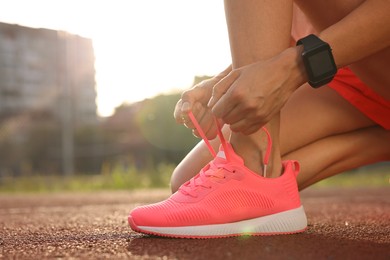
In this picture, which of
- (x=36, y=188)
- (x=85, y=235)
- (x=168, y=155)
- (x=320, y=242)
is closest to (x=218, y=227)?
(x=320, y=242)

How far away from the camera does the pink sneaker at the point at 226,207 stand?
1.46m

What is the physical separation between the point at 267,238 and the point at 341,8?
0.62 m

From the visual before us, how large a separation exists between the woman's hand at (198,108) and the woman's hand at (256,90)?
253 millimetres

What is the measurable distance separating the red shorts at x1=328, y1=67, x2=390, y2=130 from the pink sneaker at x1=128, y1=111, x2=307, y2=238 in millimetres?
449

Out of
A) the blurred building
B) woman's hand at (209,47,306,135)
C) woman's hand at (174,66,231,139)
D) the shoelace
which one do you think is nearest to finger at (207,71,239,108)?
woman's hand at (209,47,306,135)

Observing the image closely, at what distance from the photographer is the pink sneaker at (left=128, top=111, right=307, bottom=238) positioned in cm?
146

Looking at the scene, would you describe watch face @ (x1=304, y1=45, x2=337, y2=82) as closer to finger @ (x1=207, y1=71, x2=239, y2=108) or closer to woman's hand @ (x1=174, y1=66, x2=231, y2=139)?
finger @ (x1=207, y1=71, x2=239, y2=108)

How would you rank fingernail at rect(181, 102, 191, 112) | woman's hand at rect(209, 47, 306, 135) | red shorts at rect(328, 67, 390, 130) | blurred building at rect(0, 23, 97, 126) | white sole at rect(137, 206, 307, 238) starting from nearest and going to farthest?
woman's hand at rect(209, 47, 306, 135)
white sole at rect(137, 206, 307, 238)
fingernail at rect(181, 102, 191, 112)
red shorts at rect(328, 67, 390, 130)
blurred building at rect(0, 23, 97, 126)

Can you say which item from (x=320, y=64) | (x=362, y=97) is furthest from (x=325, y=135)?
(x=320, y=64)

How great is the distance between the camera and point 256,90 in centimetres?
130

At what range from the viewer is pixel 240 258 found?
1178 millimetres

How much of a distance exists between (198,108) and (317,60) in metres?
0.44

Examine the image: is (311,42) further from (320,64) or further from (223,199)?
(223,199)

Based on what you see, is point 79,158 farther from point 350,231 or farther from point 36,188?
point 350,231
